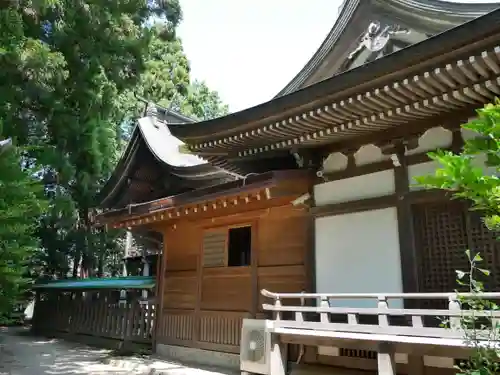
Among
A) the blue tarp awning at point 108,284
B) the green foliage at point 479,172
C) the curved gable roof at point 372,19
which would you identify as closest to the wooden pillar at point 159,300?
the blue tarp awning at point 108,284

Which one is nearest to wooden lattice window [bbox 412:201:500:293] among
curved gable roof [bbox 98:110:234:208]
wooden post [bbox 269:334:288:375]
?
wooden post [bbox 269:334:288:375]

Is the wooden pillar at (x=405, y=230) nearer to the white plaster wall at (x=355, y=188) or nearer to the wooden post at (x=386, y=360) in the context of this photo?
the white plaster wall at (x=355, y=188)

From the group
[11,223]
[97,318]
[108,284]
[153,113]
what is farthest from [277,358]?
[153,113]

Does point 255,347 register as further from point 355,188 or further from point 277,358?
point 355,188

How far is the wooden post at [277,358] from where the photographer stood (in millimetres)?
5723

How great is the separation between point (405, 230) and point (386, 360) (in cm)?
170

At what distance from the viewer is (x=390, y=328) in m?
4.63

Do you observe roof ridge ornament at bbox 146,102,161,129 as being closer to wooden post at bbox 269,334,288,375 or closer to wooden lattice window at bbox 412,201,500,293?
wooden post at bbox 269,334,288,375

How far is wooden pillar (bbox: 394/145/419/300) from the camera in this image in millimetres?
5352

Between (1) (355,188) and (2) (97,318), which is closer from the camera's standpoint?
(1) (355,188)

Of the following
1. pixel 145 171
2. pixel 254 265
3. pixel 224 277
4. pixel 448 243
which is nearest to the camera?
pixel 448 243

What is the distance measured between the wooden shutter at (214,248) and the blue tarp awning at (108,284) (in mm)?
2949

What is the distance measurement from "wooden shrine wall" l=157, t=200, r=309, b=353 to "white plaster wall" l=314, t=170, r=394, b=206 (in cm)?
53

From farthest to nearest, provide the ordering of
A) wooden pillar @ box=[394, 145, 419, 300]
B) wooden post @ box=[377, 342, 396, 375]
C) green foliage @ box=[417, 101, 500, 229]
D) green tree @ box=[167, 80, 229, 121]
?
1. green tree @ box=[167, 80, 229, 121]
2. wooden pillar @ box=[394, 145, 419, 300]
3. wooden post @ box=[377, 342, 396, 375]
4. green foliage @ box=[417, 101, 500, 229]
